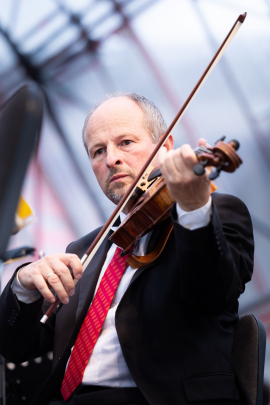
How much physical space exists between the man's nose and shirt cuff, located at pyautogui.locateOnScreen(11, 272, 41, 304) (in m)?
0.50

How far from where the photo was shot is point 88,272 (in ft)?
4.58

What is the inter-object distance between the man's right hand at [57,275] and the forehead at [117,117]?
1.92ft

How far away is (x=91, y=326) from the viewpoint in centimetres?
118

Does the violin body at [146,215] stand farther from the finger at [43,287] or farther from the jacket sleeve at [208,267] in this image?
the finger at [43,287]

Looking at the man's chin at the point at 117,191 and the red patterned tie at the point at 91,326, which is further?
the man's chin at the point at 117,191

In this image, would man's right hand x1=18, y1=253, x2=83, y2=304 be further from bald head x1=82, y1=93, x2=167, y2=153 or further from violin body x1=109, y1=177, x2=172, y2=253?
bald head x1=82, y1=93, x2=167, y2=153

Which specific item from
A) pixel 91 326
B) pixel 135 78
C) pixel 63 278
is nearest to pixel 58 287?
pixel 63 278

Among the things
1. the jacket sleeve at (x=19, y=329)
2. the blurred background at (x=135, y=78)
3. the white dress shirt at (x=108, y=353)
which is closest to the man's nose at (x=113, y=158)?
the white dress shirt at (x=108, y=353)

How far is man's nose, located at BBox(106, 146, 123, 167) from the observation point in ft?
4.37

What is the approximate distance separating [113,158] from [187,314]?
1.97 feet

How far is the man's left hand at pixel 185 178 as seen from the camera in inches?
30.3

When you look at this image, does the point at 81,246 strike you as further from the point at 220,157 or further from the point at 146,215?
the point at 220,157

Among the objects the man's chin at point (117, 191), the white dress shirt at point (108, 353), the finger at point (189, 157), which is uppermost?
the finger at point (189, 157)

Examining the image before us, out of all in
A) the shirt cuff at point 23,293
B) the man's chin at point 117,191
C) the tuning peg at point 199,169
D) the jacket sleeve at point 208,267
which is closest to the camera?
the tuning peg at point 199,169
